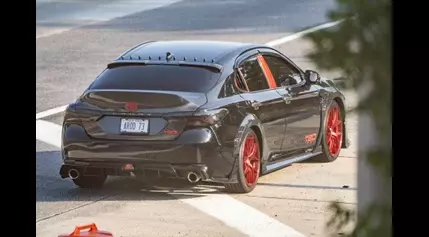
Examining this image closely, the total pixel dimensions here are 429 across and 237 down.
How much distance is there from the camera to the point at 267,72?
11.2 metres

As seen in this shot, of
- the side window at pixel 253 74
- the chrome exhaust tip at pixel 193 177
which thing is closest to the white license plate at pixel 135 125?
the chrome exhaust tip at pixel 193 177

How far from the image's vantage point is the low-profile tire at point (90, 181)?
1048 cm

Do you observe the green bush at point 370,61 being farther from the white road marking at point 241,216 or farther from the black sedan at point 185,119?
the black sedan at point 185,119

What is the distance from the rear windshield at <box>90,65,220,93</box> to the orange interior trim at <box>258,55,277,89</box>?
83cm

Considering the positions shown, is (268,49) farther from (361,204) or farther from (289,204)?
(361,204)

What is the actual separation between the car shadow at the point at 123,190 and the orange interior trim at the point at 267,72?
1.30 meters

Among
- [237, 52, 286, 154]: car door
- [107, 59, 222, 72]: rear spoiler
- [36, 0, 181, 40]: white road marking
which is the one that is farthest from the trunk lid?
[36, 0, 181, 40]: white road marking

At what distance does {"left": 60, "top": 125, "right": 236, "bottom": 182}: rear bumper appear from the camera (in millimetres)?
9828
